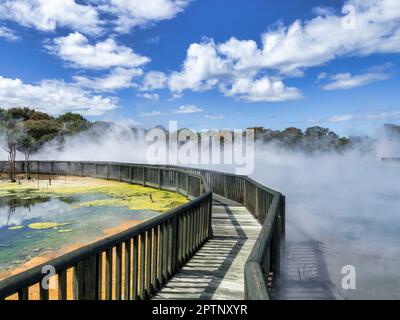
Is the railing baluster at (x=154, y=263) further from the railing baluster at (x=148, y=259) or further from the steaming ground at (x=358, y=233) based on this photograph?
the steaming ground at (x=358, y=233)

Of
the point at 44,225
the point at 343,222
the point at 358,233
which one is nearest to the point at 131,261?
the point at 44,225

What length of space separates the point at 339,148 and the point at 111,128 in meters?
92.7

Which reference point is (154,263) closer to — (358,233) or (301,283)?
(301,283)

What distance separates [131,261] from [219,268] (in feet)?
6.76

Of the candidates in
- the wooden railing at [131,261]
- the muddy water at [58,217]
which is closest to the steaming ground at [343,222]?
the wooden railing at [131,261]

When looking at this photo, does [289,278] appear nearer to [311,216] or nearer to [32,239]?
[32,239]

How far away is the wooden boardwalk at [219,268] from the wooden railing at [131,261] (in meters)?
0.19

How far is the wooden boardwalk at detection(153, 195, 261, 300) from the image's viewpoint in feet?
17.3

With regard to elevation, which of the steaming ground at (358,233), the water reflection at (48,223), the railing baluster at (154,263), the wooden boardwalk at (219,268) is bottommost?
the steaming ground at (358,233)

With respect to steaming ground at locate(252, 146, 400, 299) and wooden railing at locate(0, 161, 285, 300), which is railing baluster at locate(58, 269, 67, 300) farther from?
steaming ground at locate(252, 146, 400, 299)

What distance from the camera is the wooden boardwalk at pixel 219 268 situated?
5266 millimetres

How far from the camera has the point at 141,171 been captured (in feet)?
77.8

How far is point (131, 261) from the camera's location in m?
4.89

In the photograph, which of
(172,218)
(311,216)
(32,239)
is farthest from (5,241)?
(311,216)
